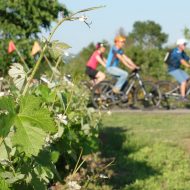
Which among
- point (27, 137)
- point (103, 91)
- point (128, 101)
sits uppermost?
point (27, 137)

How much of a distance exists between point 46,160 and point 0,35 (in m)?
20.9

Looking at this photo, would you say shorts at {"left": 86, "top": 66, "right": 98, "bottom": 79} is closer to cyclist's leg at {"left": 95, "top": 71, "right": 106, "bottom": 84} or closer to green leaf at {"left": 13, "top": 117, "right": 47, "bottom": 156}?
cyclist's leg at {"left": 95, "top": 71, "right": 106, "bottom": 84}

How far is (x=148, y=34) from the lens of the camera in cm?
7625

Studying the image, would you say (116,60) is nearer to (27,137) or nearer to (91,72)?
(91,72)

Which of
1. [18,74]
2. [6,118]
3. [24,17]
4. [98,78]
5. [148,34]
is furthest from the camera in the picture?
[148,34]

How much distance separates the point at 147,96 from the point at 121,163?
7.19 metres

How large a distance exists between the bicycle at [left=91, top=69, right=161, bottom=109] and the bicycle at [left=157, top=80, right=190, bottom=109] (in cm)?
22

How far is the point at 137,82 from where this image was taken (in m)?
14.0

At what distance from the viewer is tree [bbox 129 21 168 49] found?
241 ft

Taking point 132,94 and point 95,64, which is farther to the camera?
point 132,94

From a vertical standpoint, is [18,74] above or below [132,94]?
above

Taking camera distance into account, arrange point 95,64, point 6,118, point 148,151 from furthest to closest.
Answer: point 95,64, point 148,151, point 6,118

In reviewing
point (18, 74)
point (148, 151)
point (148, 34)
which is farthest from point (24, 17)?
point (148, 34)

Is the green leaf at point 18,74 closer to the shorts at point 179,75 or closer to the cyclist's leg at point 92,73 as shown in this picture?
the cyclist's leg at point 92,73
